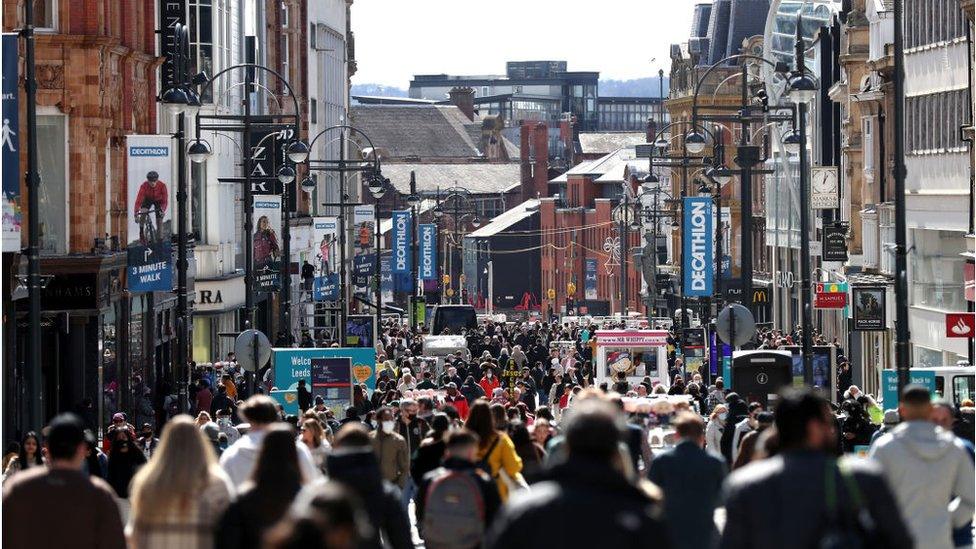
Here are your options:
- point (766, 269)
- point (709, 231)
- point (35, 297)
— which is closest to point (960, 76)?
point (709, 231)

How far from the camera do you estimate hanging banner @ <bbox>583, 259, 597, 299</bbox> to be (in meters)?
143

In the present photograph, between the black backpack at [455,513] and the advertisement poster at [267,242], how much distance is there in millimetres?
41219

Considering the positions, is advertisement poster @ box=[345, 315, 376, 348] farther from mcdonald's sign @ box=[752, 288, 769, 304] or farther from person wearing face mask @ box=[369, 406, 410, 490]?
person wearing face mask @ box=[369, 406, 410, 490]

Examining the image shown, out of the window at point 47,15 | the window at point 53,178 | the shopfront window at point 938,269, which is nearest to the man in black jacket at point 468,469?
the window at point 53,178

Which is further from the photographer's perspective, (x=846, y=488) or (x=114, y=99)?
(x=114, y=99)

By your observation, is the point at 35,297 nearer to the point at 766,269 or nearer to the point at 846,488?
the point at 846,488

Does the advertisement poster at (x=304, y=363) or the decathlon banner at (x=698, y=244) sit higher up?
the decathlon banner at (x=698, y=244)

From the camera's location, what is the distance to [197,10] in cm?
6162

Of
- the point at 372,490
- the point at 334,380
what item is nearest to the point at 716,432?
the point at 372,490

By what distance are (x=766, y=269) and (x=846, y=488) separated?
8052cm

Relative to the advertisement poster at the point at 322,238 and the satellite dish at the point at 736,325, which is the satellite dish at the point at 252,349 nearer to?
the satellite dish at the point at 736,325

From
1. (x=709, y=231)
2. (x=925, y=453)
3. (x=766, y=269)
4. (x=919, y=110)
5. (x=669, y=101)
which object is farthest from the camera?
(x=669, y=101)

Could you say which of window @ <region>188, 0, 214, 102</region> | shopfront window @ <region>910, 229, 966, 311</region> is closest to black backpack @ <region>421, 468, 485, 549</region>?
shopfront window @ <region>910, 229, 966, 311</region>

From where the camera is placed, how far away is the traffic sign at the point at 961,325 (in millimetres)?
31500
